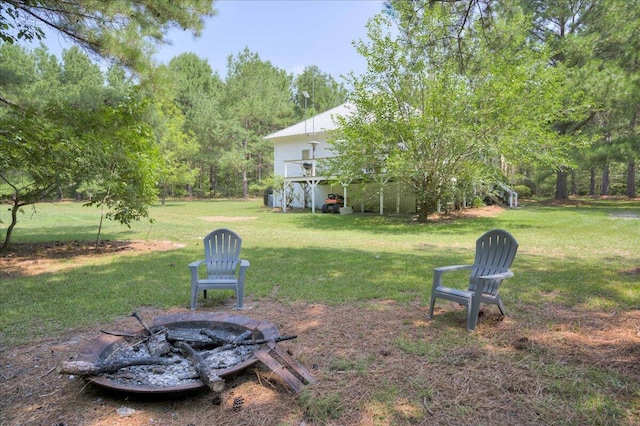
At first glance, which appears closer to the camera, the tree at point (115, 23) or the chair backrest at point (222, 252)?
the chair backrest at point (222, 252)

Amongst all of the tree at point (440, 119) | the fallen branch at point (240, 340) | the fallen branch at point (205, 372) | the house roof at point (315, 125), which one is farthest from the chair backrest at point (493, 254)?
the house roof at point (315, 125)

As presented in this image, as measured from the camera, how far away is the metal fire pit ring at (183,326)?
2.38 metres

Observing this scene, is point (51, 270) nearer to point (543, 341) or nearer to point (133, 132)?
point (133, 132)

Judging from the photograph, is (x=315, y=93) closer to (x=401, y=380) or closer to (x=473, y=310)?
(x=473, y=310)

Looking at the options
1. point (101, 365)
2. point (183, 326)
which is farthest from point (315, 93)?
point (101, 365)

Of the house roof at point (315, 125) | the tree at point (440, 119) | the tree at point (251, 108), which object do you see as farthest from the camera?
the tree at point (251, 108)

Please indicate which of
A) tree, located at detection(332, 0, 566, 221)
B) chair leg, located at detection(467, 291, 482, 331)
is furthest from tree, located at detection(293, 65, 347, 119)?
chair leg, located at detection(467, 291, 482, 331)

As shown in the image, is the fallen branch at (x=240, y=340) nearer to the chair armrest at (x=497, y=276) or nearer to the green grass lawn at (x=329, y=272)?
the green grass lawn at (x=329, y=272)

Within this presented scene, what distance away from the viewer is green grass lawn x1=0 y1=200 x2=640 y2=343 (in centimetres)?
460

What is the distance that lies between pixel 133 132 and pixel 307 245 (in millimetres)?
4703

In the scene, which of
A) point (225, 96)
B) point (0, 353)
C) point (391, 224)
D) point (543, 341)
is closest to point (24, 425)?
point (0, 353)

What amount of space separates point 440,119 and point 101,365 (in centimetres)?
1188

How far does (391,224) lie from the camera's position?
14.2 meters

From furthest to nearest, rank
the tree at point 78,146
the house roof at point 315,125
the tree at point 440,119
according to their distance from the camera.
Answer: the house roof at point 315,125 → the tree at point 440,119 → the tree at point 78,146
